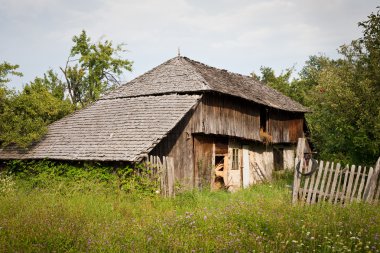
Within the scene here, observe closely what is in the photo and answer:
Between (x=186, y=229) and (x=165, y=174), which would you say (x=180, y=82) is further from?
(x=186, y=229)

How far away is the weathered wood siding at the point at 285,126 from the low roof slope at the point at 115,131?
8.41 metres

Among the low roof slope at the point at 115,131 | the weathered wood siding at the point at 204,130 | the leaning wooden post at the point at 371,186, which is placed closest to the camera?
the leaning wooden post at the point at 371,186

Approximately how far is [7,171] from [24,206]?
6.47 metres

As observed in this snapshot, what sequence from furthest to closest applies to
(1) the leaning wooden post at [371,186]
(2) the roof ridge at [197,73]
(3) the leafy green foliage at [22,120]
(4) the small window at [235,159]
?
(4) the small window at [235,159] → (2) the roof ridge at [197,73] → (3) the leafy green foliage at [22,120] → (1) the leaning wooden post at [371,186]

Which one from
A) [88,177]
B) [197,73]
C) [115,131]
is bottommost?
[88,177]

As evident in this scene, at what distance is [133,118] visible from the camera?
14.0 metres

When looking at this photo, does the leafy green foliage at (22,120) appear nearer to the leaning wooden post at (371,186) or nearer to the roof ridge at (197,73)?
the roof ridge at (197,73)

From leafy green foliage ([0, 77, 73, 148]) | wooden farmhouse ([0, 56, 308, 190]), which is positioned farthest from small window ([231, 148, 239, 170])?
leafy green foliage ([0, 77, 73, 148])

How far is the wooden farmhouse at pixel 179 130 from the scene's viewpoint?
12656 millimetres

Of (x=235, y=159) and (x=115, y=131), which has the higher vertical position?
(x=115, y=131)

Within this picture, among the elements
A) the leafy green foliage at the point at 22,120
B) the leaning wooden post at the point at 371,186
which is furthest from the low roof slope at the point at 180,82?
the leaning wooden post at the point at 371,186

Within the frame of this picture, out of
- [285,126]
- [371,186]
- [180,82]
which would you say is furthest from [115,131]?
[285,126]

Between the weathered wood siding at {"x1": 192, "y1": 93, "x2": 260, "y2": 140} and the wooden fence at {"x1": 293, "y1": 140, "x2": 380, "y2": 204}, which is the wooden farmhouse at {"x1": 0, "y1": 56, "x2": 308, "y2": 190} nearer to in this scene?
the weathered wood siding at {"x1": 192, "y1": 93, "x2": 260, "y2": 140}

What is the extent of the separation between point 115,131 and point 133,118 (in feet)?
3.39
